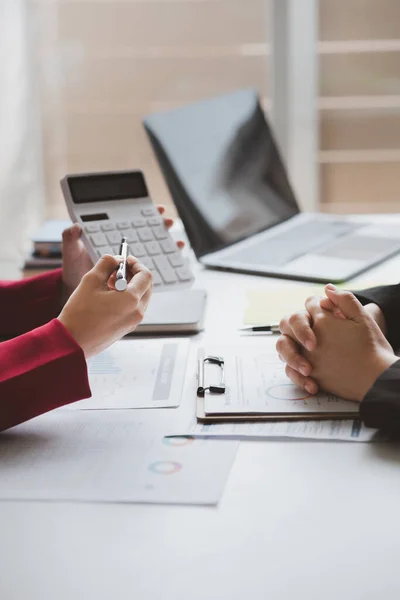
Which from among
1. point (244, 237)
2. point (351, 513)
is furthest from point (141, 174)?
point (351, 513)

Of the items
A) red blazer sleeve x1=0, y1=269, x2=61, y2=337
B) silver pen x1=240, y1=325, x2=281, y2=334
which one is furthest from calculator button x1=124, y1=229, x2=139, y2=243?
silver pen x1=240, y1=325, x2=281, y2=334

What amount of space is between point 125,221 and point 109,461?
0.59 m

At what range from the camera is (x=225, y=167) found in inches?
68.9

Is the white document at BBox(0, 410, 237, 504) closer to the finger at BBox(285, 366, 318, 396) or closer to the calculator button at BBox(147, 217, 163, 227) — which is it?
the finger at BBox(285, 366, 318, 396)

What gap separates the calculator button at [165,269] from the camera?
4.27 ft

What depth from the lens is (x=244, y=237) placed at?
172 cm

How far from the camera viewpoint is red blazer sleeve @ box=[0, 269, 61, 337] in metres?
1.31

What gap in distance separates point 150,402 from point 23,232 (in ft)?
3.45

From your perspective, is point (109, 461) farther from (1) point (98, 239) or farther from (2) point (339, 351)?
(1) point (98, 239)

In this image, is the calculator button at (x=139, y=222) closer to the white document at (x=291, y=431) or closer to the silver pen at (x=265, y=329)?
the silver pen at (x=265, y=329)

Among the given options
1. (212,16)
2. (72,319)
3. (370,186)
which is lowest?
(370,186)

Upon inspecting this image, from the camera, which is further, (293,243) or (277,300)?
(293,243)

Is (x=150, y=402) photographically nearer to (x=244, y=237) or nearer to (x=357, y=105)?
(x=244, y=237)

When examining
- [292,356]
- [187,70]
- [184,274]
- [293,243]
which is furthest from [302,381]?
[187,70]
